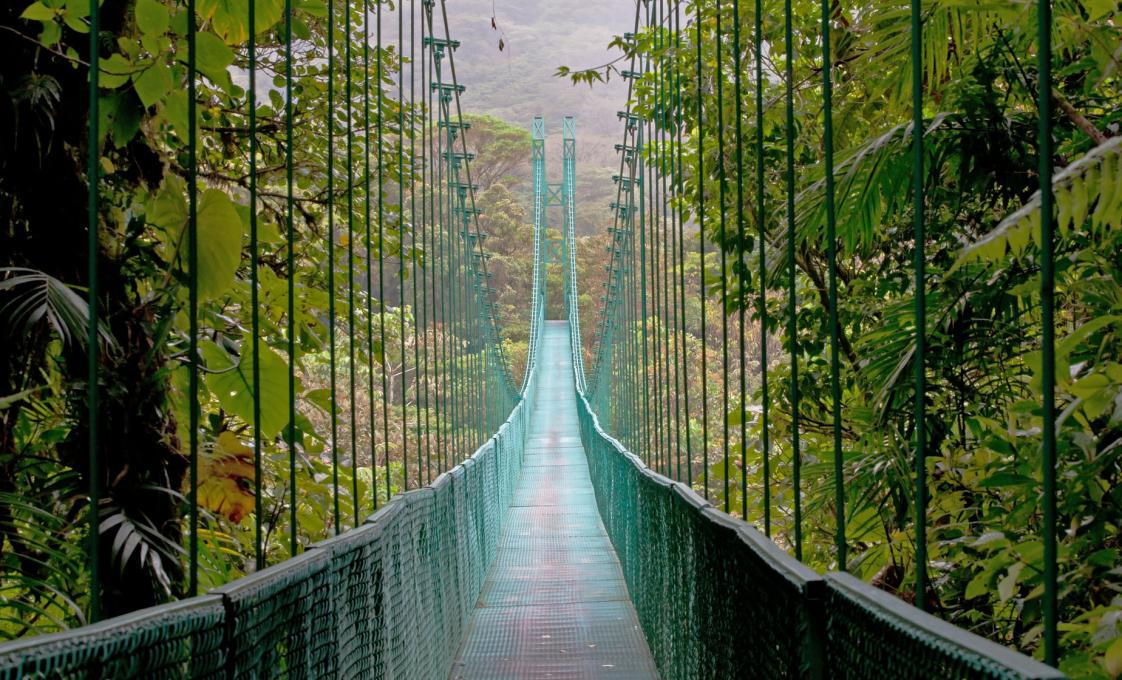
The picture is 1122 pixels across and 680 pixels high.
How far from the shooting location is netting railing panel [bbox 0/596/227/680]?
0.81 m

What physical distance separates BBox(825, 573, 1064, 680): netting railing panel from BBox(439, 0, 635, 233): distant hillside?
168ft

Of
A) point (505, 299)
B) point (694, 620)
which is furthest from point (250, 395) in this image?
point (505, 299)

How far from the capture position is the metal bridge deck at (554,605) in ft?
11.8

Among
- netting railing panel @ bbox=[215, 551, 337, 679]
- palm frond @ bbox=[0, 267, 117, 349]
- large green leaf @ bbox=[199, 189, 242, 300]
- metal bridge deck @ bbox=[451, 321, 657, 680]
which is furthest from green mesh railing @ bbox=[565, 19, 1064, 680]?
palm frond @ bbox=[0, 267, 117, 349]

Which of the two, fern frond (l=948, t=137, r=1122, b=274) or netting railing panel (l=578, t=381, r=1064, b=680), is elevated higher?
fern frond (l=948, t=137, r=1122, b=274)

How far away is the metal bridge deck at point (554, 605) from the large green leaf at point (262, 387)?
174 centimetres

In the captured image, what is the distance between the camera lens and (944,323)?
2072mm

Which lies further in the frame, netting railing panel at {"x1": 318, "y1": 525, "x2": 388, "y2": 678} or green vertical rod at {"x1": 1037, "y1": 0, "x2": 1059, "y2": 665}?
netting railing panel at {"x1": 318, "y1": 525, "x2": 388, "y2": 678}

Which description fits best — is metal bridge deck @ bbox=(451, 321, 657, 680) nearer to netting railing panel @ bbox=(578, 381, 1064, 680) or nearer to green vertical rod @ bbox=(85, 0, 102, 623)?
netting railing panel @ bbox=(578, 381, 1064, 680)

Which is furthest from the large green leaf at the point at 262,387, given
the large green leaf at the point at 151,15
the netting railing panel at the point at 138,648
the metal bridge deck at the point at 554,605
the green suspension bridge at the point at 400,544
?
the metal bridge deck at the point at 554,605

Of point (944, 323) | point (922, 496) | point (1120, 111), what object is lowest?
point (922, 496)

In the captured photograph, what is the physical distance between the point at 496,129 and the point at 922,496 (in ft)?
130

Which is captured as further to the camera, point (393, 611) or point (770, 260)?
point (770, 260)

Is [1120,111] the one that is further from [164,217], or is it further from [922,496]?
[164,217]
